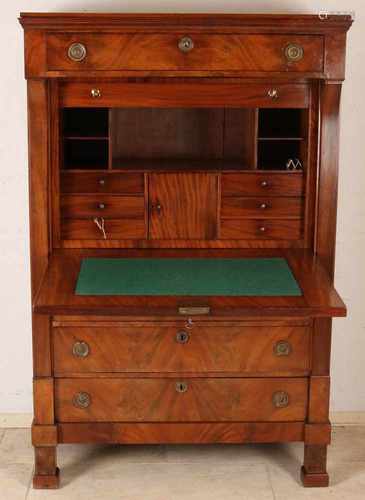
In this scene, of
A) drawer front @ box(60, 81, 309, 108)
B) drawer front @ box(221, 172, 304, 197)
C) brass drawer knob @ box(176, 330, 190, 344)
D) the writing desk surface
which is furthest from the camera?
drawer front @ box(221, 172, 304, 197)

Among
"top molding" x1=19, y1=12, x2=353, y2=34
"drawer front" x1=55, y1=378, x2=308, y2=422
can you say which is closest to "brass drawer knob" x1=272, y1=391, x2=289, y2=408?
"drawer front" x1=55, y1=378, x2=308, y2=422

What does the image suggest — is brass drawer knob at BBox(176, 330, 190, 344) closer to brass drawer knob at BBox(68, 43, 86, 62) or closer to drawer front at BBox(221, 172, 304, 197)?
drawer front at BBox(221, 172, 304, 197)

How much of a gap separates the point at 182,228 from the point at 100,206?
313mm

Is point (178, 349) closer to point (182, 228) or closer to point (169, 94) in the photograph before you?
point (182, 228)

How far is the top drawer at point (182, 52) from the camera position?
10.6 feet

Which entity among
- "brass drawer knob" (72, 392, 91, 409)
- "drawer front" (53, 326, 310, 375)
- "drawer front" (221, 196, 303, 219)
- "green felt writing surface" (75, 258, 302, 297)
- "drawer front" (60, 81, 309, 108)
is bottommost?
"brass drawer knob" (72, 392, 91, 409)

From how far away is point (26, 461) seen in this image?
362 centimetres

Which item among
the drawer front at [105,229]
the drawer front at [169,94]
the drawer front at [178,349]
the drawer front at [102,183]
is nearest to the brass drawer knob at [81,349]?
the drawer front at [178,349]

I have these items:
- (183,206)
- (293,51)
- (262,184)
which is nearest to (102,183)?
(183,206)

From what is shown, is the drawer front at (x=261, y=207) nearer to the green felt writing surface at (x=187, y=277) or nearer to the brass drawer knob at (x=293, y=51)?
the green felt writing surface at (x=187, y=277)

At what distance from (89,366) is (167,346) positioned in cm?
28

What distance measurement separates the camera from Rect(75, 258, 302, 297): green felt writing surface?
3121 mm

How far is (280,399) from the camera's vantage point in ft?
10.8

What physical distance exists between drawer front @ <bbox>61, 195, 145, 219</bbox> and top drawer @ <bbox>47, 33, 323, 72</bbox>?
479 millimetres
